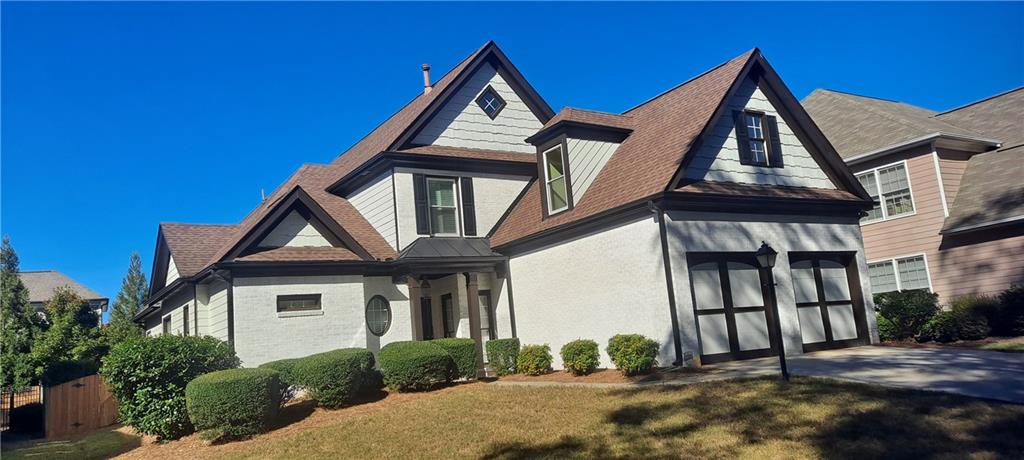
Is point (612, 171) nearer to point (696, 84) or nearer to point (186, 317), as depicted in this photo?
point (696, 84)

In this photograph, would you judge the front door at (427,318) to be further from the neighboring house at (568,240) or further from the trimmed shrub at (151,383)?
the trimmed shrub at (151,383)

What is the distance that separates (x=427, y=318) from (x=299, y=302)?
4393mm

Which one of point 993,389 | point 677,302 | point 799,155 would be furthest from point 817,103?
point 993,389

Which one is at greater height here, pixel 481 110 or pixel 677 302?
pixel 481 110

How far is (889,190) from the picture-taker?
22.1m

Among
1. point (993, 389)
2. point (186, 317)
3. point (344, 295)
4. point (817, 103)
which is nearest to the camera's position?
point (993, 389)

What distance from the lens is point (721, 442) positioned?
27.2 feet

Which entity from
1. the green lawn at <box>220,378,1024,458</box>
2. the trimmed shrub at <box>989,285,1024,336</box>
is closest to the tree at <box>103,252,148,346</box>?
the green lawn at <box>220,378,1024,458</box>

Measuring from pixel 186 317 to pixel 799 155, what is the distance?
56.1 ft

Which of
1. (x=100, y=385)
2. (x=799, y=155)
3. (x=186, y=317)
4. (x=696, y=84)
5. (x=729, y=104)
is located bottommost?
(x=100, y=385)

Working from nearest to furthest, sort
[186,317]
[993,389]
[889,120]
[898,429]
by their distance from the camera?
[898,429] < [993,389] < [186,317] < [889,120]

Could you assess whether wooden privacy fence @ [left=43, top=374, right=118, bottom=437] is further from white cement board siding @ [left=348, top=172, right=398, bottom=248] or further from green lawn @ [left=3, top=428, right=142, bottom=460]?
white cement board siding @ [left=348, top=172, right=398, bottom=248]

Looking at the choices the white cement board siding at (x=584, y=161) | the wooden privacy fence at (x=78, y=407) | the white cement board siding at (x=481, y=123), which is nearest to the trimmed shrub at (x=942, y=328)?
the white cement board siding at (x=584, y=161)

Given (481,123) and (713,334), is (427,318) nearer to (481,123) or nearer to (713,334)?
(481,123)
